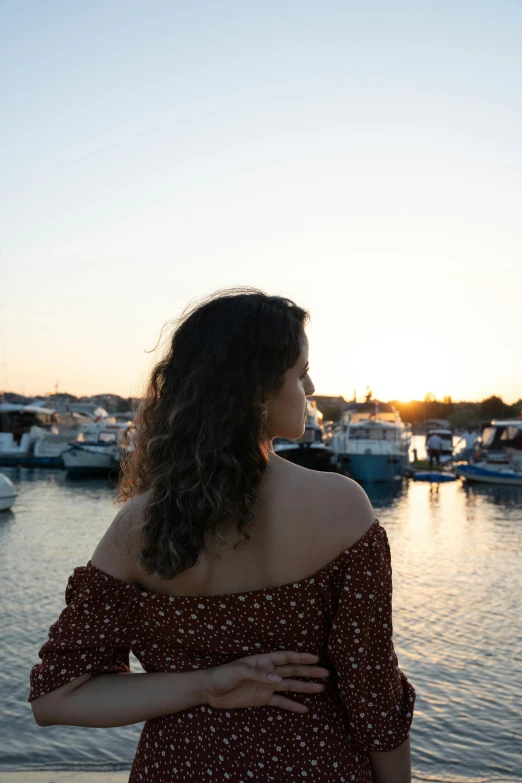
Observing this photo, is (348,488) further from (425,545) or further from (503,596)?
(425,545)

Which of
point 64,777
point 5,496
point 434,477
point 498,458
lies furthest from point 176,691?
point 498,458

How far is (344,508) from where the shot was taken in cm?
160

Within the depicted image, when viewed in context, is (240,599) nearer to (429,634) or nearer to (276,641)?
(276,641)

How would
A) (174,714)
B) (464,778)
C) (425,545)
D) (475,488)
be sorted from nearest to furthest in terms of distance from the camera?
(174,714) → (464,778) → (425,545) → (475,488)

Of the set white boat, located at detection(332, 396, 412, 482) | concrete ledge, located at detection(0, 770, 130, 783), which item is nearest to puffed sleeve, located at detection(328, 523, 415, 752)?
concrete ledge, located at detection(0, 770, 130, 783)

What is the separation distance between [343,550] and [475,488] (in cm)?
3219

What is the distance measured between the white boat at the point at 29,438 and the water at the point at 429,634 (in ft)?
80.1

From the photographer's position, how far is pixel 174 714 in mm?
1708

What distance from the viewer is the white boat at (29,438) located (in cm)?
4606

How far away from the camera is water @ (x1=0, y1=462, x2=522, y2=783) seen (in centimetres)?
569

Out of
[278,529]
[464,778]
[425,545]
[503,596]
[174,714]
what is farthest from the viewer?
[425,545]

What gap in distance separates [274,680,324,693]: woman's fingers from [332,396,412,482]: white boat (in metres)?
32.5

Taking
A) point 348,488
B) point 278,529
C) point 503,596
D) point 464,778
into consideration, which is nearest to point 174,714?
point 278,529

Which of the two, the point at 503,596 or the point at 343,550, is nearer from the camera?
the point at 343,550
